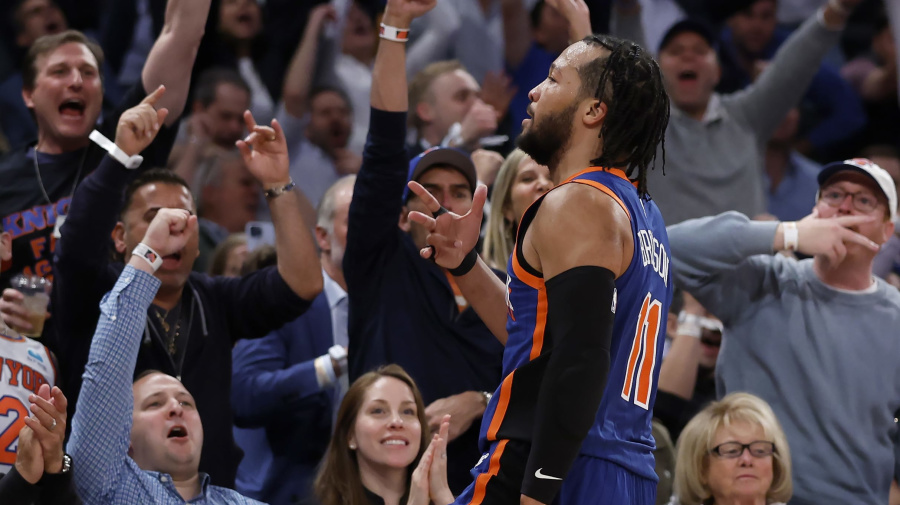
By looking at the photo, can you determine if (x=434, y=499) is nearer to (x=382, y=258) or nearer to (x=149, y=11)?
(x=382, y=258)

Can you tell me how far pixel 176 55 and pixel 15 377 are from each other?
4.75 ft

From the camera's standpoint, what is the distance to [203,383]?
14.1ft

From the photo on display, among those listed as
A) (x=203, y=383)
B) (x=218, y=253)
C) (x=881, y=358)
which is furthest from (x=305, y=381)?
(x=881, y=358)

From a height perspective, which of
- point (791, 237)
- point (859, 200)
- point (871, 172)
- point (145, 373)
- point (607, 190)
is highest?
point (871, 172)

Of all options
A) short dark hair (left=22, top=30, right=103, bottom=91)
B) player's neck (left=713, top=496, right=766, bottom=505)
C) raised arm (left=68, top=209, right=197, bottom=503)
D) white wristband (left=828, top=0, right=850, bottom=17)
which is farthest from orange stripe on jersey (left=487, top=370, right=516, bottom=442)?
white wristband (left=828, top=0, right=850, bottom=17)

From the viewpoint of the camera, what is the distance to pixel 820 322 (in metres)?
4.66

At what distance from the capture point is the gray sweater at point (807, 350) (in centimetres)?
454

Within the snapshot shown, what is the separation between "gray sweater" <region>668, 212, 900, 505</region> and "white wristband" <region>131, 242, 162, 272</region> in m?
1.96

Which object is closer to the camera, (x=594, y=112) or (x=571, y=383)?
(x=571, y=383)

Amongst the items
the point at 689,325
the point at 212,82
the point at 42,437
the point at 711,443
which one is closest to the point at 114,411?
the point at 42,437

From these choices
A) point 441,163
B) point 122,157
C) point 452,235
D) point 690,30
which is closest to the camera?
point 452,235

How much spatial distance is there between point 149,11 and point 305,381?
13.2 feet

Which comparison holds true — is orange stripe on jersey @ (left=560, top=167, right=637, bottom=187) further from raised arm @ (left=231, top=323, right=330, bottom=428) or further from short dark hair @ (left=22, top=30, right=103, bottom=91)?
short dark hair @ (left=22, top=30, right=103, bottom=91)

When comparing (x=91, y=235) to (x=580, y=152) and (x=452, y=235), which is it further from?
(x=580, y=152)
